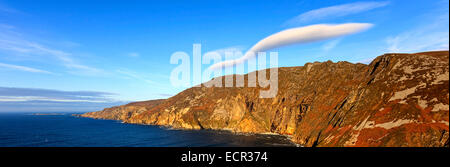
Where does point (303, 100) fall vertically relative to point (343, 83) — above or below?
below

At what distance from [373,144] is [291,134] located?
81.6 meters

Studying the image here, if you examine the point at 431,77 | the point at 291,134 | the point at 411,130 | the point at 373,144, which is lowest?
the point at 291,134

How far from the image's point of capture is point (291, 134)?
5950 inches
